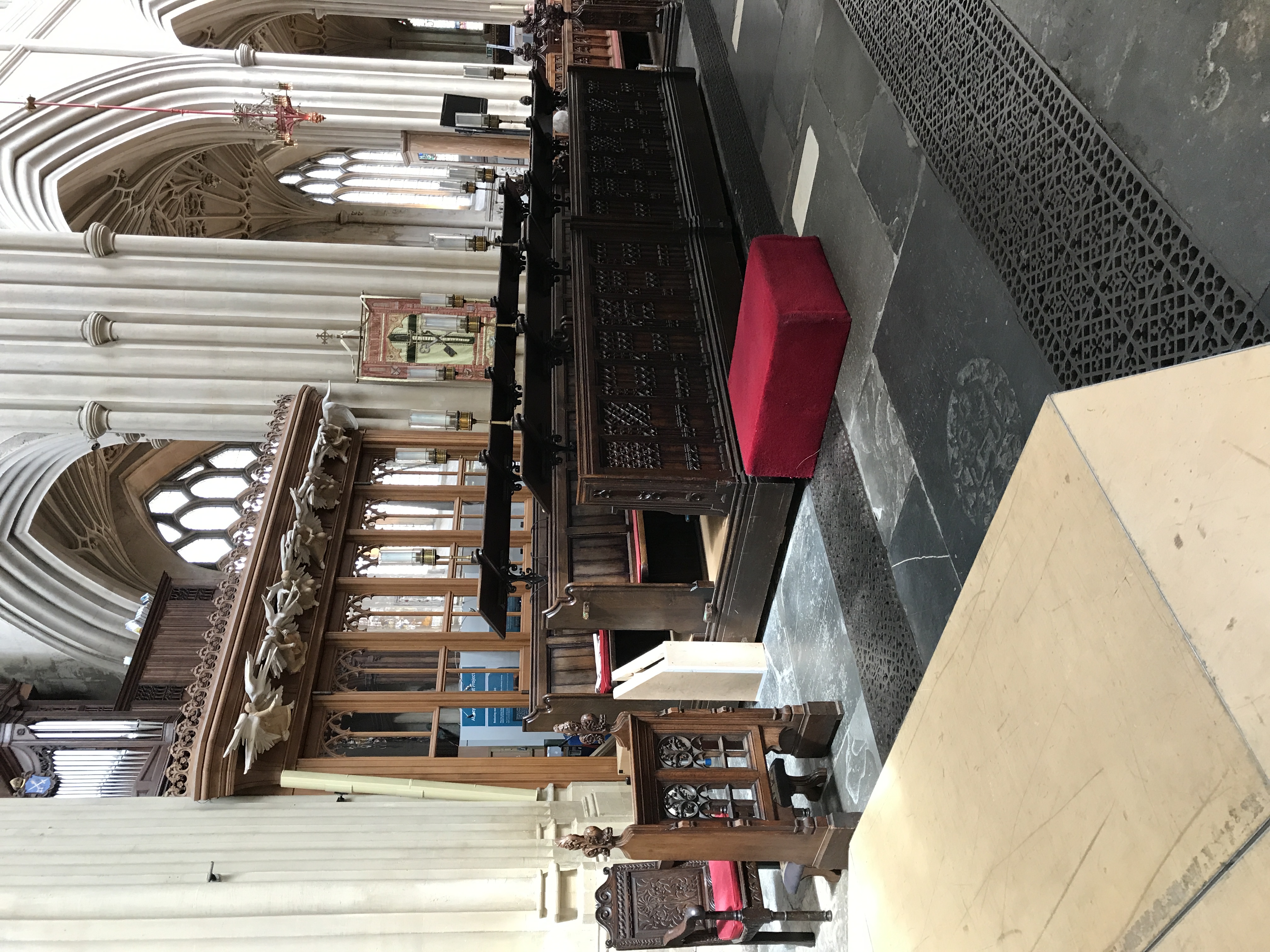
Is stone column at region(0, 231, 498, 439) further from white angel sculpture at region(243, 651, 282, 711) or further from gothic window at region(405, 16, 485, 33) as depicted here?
gothic window at region(405, 16, 485, 33)

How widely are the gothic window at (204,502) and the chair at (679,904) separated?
27.5ft

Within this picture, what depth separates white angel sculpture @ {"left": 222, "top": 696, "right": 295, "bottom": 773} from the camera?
512 centimetres

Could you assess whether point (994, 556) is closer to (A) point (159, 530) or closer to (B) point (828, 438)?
(B) point (828, 438)

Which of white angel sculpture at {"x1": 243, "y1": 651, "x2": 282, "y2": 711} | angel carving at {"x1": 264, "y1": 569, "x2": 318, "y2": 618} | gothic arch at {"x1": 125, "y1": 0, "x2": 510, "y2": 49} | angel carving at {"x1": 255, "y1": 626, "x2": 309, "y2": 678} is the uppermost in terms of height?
gothic arch at {"x1": 125, "y1": 0, "x2": 510, "y2": 49}

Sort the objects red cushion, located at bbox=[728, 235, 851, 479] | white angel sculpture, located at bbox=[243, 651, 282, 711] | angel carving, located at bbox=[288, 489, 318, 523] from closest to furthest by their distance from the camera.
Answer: red cushion, located at bbox=[728, 235, 851, 479] → white angel sculpture, located at bbox=[243, 651, 282, 711] → angel carving, located at bbox=[288, 489, 318, 523]

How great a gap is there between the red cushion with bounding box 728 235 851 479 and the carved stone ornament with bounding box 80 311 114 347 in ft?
18.9

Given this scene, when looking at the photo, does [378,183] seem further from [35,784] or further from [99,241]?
[35,784]

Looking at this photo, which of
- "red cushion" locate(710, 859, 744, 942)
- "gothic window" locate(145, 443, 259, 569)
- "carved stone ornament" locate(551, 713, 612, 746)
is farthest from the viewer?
"gothic window" locate(145, 443, 259, 569)

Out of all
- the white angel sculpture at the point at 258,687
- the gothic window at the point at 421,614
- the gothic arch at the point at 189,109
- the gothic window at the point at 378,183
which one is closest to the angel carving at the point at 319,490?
the gothic window at the point at 421,614

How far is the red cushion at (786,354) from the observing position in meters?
3.68

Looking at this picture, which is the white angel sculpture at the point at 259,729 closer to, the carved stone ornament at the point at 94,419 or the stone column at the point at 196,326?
the stone column at the point at 196,326

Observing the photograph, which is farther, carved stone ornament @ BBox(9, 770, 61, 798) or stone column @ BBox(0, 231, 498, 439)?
stone column @ BBox(0, 231, 498, 439)

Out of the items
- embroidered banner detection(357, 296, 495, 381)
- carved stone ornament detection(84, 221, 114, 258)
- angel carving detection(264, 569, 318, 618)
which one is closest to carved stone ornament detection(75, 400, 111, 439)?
carved stone ornament detection(84, 221, 114, 258)

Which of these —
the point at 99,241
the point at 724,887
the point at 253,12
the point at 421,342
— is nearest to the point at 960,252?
the point at 724,887
